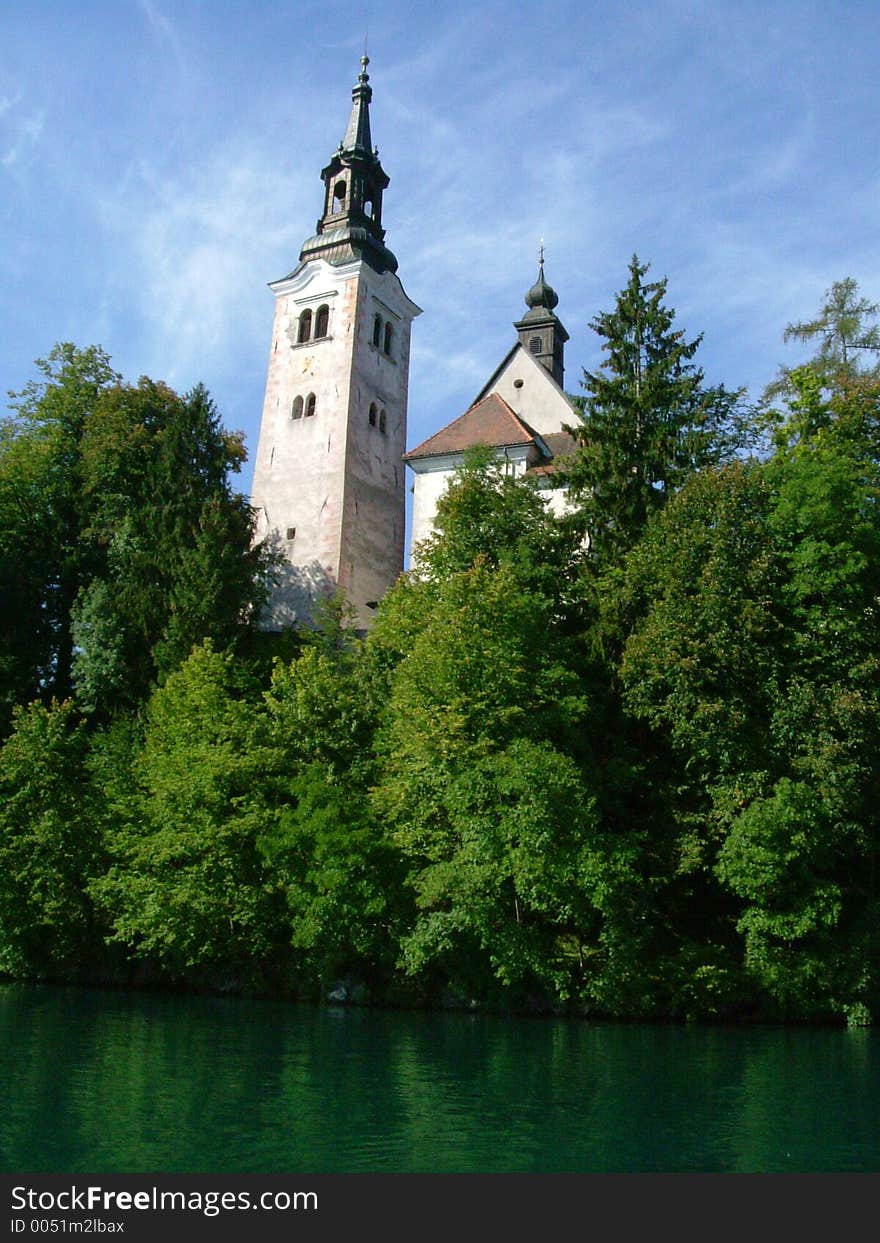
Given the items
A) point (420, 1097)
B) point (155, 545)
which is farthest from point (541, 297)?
point (420, 1097)

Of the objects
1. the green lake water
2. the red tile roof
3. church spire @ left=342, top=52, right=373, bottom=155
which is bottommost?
the green lake water

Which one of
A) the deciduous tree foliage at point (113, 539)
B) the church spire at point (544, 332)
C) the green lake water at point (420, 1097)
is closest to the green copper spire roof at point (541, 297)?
the church spire at point (544, 332)

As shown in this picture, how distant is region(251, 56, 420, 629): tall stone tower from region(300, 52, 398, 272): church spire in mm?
58

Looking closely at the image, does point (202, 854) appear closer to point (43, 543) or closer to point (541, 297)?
point (43, 543)

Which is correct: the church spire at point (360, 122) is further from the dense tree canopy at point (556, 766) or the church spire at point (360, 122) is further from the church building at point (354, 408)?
the dense tree canopy at point (556, 766)

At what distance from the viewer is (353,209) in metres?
49.3

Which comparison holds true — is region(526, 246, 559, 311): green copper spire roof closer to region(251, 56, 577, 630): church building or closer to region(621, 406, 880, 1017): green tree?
region(251, 56, 577, 630): church building

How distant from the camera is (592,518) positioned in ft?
94.6

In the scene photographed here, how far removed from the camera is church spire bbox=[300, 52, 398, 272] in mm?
48250

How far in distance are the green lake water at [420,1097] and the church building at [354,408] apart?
77.1 ft

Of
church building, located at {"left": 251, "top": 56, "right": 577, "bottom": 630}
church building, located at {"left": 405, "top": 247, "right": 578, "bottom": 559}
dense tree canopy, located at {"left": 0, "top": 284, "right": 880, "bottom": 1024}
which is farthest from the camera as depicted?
church building, located at {"left": 251, "top": 56, "right": 577, "bottom": 630}

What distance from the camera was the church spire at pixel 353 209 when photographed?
4825cm

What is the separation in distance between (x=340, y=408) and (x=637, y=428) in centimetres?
1894

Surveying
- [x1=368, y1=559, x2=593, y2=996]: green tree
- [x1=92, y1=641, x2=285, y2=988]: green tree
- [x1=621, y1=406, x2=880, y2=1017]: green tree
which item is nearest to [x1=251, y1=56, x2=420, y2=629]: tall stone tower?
[x1=92, y1=641, x2=285, y2=988]: green tree
